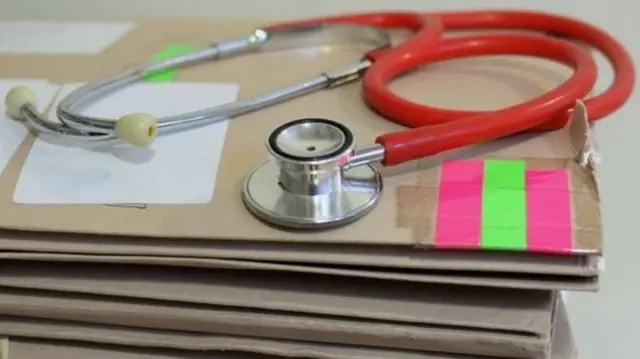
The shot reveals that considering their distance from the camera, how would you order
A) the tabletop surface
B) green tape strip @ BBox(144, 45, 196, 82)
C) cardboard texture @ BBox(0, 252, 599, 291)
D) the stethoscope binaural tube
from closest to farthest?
cardboard texture @ BBox(0, 252, 599, 291) → the stethoscope binaural tube → green tape strip @ BBox(144, 45, 196, 82) → the tabletop surface

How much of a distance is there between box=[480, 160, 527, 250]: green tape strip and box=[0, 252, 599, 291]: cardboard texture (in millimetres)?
18

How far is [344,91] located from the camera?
24.8 inches

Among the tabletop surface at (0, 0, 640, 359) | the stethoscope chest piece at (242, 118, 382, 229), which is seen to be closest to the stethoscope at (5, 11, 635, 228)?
the stethoscope chest piece at (242, 118, 382, 229)

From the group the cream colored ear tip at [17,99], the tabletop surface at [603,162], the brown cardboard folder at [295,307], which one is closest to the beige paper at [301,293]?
the brown cardboard folder at [295,307]

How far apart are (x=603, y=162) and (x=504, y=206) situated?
0.36 metres

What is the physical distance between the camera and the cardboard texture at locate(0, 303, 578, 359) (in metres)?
0.50

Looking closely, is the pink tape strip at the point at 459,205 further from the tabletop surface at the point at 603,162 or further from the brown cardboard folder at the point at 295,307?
the tabletop surface at the point at 603,162

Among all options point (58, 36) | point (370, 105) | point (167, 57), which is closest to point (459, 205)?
point (370, 105)

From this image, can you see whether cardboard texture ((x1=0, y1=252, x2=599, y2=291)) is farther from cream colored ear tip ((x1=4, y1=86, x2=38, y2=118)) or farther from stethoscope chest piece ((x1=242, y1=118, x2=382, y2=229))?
cream colored ear tip ((x1=4, y1=86, x2=38, y2=118))

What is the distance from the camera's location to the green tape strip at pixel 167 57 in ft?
2.16

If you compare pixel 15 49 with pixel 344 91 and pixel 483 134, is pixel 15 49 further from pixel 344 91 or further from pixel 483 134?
pixel 483 134

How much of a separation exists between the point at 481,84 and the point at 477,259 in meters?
0.20

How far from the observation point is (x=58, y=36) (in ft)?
2.44

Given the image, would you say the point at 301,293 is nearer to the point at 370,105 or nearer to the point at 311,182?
the point at 311,182
